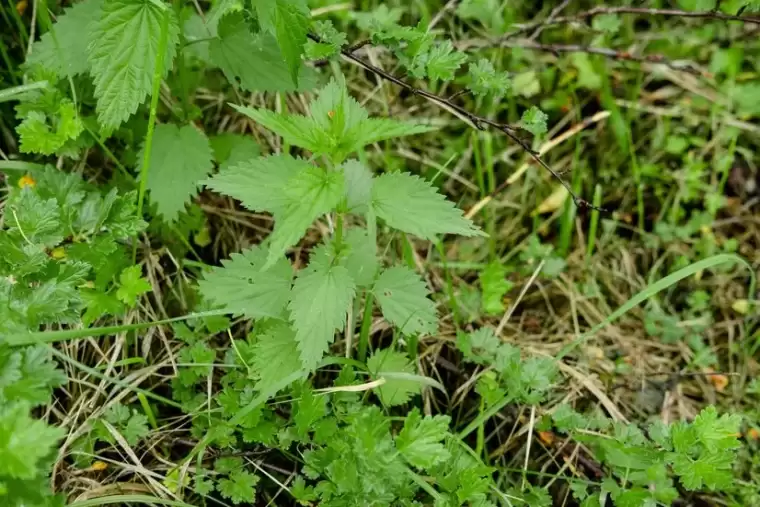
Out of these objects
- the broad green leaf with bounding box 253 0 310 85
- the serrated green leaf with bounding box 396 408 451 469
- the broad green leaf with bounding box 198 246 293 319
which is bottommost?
the serrated green leaf with bounding box 396 408 451 469

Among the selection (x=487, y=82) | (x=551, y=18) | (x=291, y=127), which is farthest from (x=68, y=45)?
(x=551, y=18)

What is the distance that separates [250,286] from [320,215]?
0.99ft

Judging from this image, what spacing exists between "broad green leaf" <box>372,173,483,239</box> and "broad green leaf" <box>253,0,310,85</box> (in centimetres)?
Answer: 36

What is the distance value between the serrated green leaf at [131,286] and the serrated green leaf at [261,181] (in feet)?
1.22

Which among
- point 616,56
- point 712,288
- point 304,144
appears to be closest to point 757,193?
point 712,288

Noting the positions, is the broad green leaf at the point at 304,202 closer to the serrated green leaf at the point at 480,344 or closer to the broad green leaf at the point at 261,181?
the broad green leaf at the point at 261,181

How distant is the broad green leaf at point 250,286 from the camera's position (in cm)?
167

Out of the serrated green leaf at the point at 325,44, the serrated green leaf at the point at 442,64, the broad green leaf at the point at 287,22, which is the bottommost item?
the serrated green leaf at the point at 442,64

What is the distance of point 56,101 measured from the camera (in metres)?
1.89

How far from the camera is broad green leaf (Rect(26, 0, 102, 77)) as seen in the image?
1850 mm

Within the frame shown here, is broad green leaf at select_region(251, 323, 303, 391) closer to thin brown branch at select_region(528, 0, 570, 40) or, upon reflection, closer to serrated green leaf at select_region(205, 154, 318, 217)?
serrated green leaf at select_region(205, 154, 318, 217)

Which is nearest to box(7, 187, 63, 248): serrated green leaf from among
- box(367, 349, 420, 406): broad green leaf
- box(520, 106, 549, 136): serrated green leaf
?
box(367, 349, 420, 406): broad green leaf

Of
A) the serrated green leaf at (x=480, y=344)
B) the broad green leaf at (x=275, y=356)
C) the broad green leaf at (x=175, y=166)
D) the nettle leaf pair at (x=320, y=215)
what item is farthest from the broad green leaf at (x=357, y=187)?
the serrated green leaf at (x=480, y=344)

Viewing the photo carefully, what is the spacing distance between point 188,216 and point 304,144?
2.22 feet
